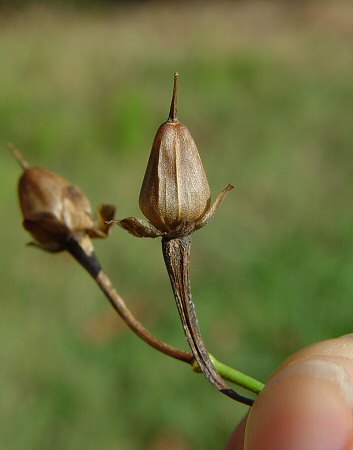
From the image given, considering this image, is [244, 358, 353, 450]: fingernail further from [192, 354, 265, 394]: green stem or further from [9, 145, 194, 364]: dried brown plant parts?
[9, 145, 194, 364]: dried brown plant parts

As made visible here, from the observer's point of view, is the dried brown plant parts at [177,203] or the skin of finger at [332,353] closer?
the dried brown plant parts at [177,203]

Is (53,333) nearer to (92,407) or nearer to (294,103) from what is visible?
(92,407)

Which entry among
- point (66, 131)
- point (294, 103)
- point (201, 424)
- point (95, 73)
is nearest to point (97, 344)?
point (201, 424)

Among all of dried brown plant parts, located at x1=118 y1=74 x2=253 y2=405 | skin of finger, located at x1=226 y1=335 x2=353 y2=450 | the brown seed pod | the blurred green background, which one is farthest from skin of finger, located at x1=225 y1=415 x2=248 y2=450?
the blurred green background

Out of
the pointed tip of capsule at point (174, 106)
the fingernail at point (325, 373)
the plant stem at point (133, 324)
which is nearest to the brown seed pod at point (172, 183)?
the pointed tip of capsule at point (174, 106)

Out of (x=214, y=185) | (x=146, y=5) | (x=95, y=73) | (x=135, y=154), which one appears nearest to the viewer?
(x=214, y=185)

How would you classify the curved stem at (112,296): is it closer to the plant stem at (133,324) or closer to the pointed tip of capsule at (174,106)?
the plant stem at (133,324)

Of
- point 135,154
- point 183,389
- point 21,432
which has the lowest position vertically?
point 21,432
